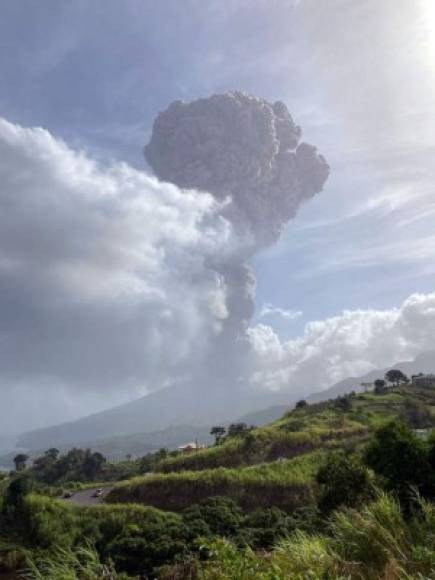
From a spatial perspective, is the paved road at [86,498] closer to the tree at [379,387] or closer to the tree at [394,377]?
the tree at [379,387]

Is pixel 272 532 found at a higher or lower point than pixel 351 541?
lower

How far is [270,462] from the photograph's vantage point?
56.8m

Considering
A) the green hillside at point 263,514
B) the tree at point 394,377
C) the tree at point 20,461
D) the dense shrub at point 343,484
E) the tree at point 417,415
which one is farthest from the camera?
the tree at point 394,377

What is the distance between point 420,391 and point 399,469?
233 ft

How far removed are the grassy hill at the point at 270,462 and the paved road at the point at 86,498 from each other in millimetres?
2420

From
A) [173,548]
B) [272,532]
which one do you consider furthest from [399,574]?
[173,548]


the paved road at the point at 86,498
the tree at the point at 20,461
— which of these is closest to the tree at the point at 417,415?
the paved road at the point at 86,498

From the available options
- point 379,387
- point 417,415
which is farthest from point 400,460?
point 379,387

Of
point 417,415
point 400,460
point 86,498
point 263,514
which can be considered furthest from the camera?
point 417,415

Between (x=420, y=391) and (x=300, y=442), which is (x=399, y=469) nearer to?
(x=300, y=442)

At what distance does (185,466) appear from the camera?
6044cm

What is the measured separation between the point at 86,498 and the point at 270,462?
828 inches

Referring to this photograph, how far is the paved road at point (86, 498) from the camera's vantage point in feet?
174

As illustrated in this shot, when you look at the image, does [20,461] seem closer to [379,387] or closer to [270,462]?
[270,462]
